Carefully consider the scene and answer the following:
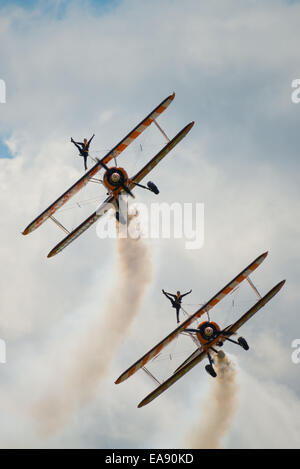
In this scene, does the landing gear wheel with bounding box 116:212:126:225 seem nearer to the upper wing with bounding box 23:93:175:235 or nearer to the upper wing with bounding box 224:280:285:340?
the upper wing with bounding box 23:93:175:235

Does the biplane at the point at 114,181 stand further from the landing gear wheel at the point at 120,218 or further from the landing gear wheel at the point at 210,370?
the landing gear wheel at the point at 210,370

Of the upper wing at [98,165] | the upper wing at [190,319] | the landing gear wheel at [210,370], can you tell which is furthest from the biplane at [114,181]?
the landing gear wheel at [210,370]

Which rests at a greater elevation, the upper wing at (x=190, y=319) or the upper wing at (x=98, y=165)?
the upper wing at (x=98, y=165)

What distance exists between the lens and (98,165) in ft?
152

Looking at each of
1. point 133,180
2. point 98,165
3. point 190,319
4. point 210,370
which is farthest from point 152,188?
point 210,370

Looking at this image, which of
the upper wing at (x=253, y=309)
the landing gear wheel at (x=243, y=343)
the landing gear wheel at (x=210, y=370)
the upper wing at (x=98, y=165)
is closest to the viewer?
the landing gear wheel at (x=210, y=370)

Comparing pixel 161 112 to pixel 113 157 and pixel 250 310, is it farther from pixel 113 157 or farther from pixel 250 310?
pixel 250 310

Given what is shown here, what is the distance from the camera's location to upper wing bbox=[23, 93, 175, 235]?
46.5 meters

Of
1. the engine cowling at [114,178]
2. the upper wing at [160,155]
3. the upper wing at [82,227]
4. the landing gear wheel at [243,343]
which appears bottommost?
the landing gear wheel at [243,343]

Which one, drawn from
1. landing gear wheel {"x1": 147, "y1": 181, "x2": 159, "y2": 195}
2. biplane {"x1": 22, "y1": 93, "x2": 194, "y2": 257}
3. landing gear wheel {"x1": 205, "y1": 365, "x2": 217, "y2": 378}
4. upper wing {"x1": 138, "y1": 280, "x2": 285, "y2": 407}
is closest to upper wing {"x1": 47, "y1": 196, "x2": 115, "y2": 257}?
biplane {"x1": 22, "y1": 93, "x2": 194, "y2": 257}

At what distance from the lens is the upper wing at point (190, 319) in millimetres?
47188

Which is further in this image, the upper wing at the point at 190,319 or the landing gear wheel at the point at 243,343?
the upper wing at the point at 190,319

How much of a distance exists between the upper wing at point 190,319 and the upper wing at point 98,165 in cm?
1141
